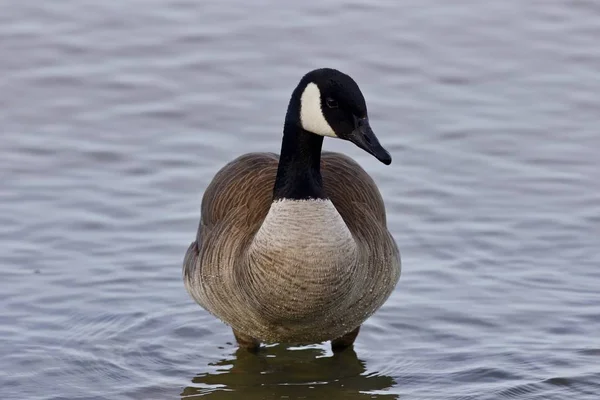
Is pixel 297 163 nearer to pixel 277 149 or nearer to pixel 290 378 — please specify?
pixel 290 378

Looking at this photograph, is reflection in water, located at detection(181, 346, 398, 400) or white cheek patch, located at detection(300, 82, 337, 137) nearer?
white cheek patch, located at detection(300, 82, 337, 137)

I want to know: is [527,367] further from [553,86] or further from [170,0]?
[170,0]

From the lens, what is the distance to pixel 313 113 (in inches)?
271

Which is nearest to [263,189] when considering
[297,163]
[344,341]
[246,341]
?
[297,163]

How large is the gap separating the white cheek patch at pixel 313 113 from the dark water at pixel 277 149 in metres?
1.61

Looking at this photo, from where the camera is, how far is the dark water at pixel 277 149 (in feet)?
25.1

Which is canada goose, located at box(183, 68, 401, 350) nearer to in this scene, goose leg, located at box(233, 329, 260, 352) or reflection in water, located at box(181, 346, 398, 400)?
goose leg, located at box(233, 329, 260, 352)

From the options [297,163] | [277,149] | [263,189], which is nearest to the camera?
[297,163]

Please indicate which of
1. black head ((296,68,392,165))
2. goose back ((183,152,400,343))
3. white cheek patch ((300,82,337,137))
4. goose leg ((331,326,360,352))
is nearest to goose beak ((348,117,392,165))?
black head ((296,68,392,165))

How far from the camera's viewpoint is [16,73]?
1188 cm

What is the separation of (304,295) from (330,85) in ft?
3.81

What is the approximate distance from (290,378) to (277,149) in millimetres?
3228

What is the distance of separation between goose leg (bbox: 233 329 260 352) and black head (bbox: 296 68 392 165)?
153 cm

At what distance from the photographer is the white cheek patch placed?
6.87m
